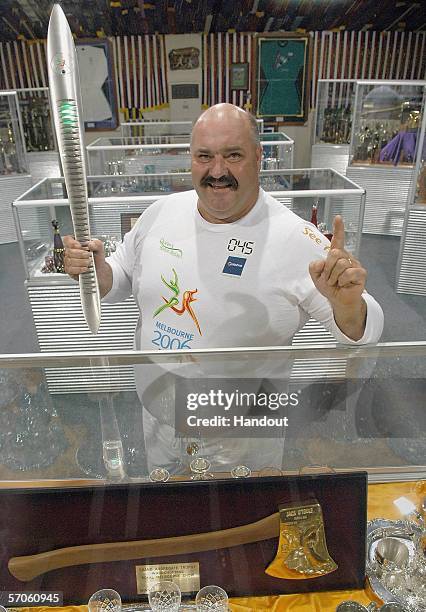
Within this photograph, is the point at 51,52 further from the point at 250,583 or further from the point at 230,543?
the point at 250,583

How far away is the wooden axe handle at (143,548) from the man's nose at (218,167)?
38.4 inches

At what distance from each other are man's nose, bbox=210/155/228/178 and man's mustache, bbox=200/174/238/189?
0.4 inches

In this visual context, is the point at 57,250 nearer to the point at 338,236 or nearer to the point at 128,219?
the point at 128,219

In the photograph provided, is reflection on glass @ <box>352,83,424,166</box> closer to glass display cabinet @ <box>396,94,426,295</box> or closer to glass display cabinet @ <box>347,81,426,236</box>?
glass display cabinet @ <box>347,81,426,236</box>

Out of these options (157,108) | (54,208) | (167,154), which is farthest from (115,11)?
(54,208)

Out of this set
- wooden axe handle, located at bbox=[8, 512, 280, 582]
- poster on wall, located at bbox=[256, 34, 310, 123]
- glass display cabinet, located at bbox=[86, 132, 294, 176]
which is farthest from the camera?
poster on wall, located at bbox=[256, 34, 310, 123]

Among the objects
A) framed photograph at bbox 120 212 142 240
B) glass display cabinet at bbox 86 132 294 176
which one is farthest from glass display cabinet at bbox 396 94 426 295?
framed photograph at bbox 120 212 142 240

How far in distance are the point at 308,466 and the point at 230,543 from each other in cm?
23

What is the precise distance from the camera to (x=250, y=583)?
958 millimetres

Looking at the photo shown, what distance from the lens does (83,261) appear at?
3.36 feet

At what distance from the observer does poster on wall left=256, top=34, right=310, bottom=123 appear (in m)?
9.26

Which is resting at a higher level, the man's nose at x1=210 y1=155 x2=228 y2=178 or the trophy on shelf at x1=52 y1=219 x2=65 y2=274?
the man's nose at x1=210 y1=155 x2=228 y2=178

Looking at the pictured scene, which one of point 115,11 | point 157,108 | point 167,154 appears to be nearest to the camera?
point 167,154

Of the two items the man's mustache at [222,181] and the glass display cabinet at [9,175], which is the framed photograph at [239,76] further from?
the man's mustache at [222,181]
